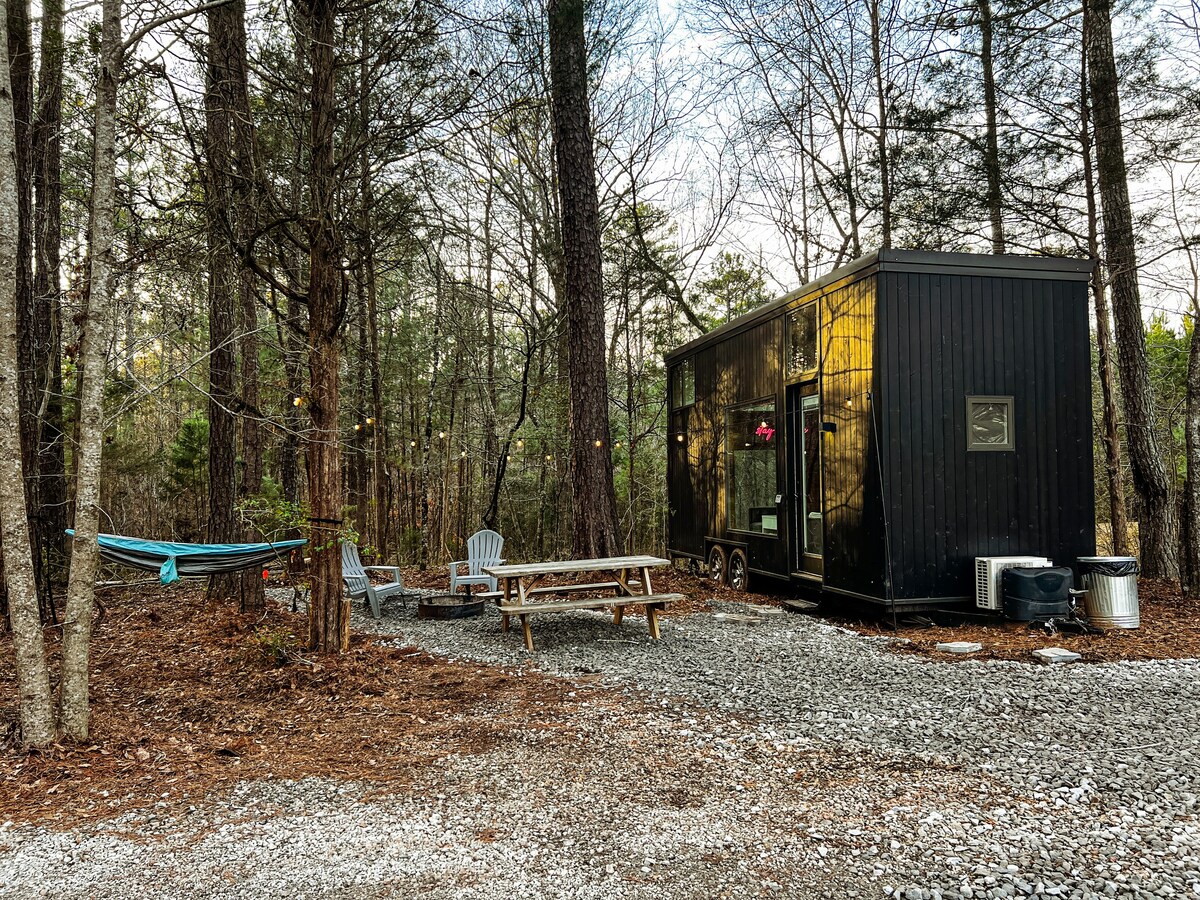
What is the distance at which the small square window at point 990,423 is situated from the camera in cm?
557

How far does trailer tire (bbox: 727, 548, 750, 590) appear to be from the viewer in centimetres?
758

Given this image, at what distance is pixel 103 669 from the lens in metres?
4.80

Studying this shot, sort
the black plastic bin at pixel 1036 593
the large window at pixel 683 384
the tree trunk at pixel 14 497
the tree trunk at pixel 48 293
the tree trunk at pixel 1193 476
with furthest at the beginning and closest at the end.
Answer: the large window at pixel 683 384
the tree trunk at pixel 1193 476
the tree trunk at pixel 48 293
the black plastic bin at pixel 1036 593
the tree trunk at pixel 14 497

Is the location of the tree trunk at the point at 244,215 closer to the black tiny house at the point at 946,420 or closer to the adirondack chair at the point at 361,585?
the adirondack chair at the point at 361,585

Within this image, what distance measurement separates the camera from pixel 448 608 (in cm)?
679

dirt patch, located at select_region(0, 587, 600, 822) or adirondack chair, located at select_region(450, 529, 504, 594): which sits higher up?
adirondack chair, located at select_region(450, 529, 504, 594)

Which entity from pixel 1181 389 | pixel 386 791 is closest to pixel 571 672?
pixel 386 791

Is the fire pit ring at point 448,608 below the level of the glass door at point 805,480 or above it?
below

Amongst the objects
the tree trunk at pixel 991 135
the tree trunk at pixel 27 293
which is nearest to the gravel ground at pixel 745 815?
the tree trunk at pixel 27 293

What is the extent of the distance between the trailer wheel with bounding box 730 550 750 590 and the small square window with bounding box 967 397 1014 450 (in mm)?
2675

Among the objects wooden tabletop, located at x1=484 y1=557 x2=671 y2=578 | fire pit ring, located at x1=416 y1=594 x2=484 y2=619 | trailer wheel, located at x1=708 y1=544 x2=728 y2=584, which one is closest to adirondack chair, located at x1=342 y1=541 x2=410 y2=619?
fire pit ring, located at x1=416 y1=594 x2=484 y2=619

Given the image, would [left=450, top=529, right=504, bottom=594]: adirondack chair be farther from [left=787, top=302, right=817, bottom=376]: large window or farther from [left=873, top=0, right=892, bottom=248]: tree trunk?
[left=873, top=0, right=892, bottom=248]: tree trunk

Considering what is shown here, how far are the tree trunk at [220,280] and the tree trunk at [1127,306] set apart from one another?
730 cm

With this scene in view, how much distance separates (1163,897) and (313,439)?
4483 mm
